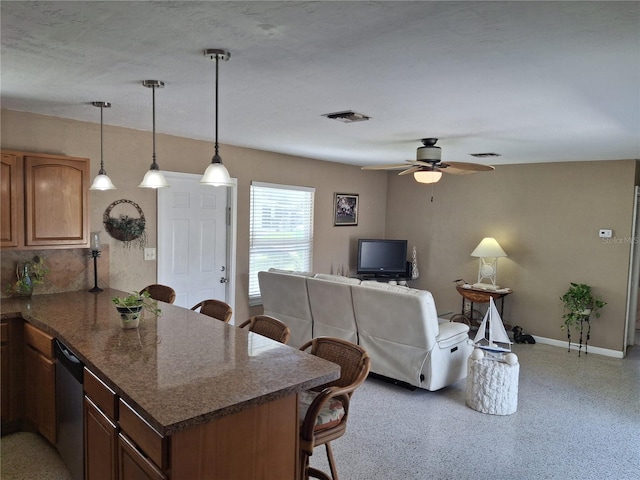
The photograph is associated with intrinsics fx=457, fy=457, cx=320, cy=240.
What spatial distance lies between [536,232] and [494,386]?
3229 millimetres

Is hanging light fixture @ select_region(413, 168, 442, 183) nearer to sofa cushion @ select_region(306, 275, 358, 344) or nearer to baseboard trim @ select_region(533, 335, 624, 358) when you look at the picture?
sofa cushion @ select_region(306, 275, 358, 344)

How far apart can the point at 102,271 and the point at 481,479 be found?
3526 mm

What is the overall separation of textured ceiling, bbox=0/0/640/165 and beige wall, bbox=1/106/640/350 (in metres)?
0.65

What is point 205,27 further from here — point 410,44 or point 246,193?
point 246,193

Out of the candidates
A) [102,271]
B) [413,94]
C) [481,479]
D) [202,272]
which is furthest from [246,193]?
[481,479]

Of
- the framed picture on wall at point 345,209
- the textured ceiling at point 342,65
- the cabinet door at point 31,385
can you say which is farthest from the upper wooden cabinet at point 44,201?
the framed picture on wall at point 345,209

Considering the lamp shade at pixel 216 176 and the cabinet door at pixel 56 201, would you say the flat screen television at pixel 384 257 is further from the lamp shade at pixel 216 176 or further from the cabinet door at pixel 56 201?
the lamp shade at pixel 216 176

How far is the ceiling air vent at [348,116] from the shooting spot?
3.53 meters

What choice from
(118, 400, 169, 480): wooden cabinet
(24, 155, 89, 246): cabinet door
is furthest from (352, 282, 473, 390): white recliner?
(118, 400, 169, 480): wooden cabinet

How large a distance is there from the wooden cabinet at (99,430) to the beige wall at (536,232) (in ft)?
18.8

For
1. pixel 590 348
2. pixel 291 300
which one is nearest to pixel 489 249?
pixel 590 348

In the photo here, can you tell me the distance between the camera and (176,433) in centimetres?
160

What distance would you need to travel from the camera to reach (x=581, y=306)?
571cm

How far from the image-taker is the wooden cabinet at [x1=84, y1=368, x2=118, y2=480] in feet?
6.60
